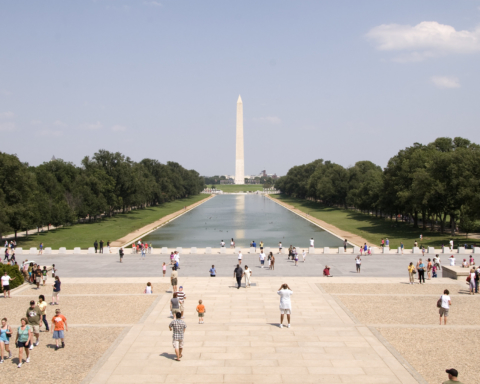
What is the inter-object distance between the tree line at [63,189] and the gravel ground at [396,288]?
35.9 metres

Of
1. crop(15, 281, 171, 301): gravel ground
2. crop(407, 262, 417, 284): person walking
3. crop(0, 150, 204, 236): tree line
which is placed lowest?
crop(15, 281, 171, 301): gravel ground

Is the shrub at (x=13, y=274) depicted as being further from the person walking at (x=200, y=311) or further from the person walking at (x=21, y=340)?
the person walking at (x=200, y=311)

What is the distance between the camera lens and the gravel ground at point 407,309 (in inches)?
736

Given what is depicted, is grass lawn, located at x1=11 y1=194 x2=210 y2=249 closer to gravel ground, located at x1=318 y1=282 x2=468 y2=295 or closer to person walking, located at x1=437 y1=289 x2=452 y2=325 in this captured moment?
gravel ground, located at x1=318 y1=282 x2=468 y2=295

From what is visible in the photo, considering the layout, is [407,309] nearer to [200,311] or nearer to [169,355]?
[200,311]

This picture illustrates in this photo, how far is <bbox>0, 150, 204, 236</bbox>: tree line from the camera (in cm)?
4972

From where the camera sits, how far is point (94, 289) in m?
25.3

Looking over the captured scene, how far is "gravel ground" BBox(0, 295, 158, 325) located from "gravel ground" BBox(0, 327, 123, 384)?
1602mm

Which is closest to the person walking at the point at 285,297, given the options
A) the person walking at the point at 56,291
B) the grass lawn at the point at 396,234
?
the person walking at the point at 56,291

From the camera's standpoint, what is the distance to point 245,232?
214 feet

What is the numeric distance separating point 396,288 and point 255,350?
44.4 feet

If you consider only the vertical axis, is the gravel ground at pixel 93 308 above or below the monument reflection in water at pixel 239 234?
above

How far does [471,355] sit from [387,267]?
18974 millimetres

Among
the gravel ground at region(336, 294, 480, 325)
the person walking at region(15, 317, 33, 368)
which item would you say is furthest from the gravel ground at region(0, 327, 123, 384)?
the gravel ground at region(336, 294, 480, 325)
